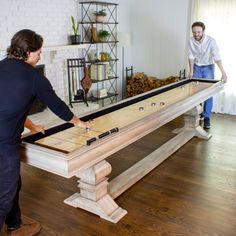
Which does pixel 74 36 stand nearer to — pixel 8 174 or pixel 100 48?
pixel 100 48

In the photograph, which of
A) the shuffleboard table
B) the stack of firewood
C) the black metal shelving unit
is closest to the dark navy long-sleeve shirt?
the shuffleboard table

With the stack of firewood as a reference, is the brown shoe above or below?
below

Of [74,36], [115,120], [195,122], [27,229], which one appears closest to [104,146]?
[115,120]

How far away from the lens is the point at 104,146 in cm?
210

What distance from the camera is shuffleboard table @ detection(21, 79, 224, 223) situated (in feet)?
6.38

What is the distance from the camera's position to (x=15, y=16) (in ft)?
13.4

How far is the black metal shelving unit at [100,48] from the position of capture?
515 centimetres

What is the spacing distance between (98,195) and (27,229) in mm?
568

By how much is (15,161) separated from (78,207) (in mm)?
863

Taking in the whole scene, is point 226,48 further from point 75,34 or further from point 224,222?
point 224,222

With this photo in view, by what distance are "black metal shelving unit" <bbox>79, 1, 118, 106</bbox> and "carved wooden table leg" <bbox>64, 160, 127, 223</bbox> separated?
3020 millimetres

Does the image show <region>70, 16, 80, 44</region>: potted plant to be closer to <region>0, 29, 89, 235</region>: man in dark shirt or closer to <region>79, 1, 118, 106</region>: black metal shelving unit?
<region>79, 1, 118, 106</region>: black metal shelving unit

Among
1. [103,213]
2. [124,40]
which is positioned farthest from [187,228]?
[124,40]

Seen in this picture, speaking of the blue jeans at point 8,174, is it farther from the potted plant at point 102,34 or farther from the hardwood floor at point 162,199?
the potted plant at point 102,34
